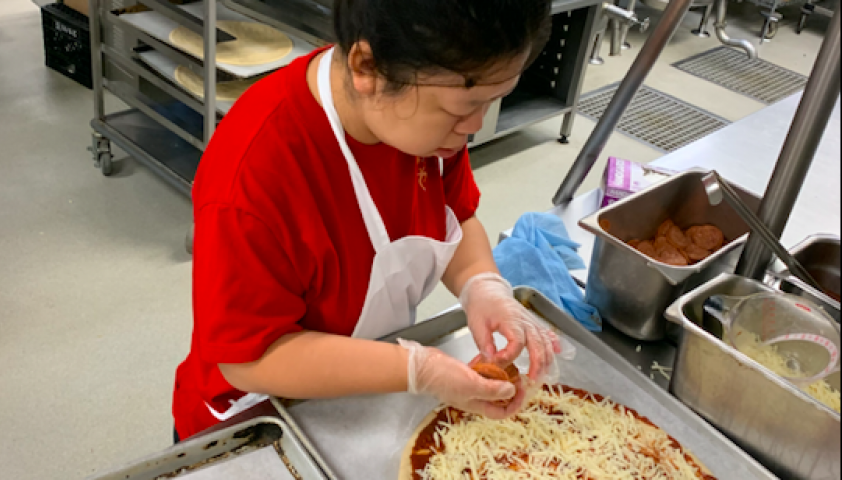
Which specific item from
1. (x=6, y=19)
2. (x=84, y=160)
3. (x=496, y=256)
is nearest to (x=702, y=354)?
(x=496, y=256)

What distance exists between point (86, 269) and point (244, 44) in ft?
3.09

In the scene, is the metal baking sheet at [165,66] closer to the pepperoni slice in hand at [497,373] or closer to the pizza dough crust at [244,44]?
the pizza dough crust at [244,44]

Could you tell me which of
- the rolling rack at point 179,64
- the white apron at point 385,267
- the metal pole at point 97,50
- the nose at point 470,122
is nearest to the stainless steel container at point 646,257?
the white apron at point 385,267

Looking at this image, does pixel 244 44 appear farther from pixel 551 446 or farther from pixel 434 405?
pixel 551 446

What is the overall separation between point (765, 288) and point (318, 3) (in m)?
1.98

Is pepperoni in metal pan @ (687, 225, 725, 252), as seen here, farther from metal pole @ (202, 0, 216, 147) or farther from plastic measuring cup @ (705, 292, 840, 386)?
metal pole @ (202, 0, 216, 147)

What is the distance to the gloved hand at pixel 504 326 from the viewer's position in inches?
40.9

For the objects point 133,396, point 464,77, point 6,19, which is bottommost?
point 133,396

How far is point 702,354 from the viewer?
95cm

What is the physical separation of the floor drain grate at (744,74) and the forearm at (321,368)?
3.77 metres

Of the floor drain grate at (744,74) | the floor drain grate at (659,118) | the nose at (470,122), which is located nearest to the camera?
the nose at (470,122)

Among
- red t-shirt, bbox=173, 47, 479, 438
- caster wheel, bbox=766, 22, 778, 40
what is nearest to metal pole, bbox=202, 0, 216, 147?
red t-shirt, bbox=173, 47, 479, 438

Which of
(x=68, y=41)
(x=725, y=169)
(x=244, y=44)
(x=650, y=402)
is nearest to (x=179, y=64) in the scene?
(x=244, y=44)

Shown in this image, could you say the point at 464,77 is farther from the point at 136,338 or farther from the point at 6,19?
the point at 6,19
